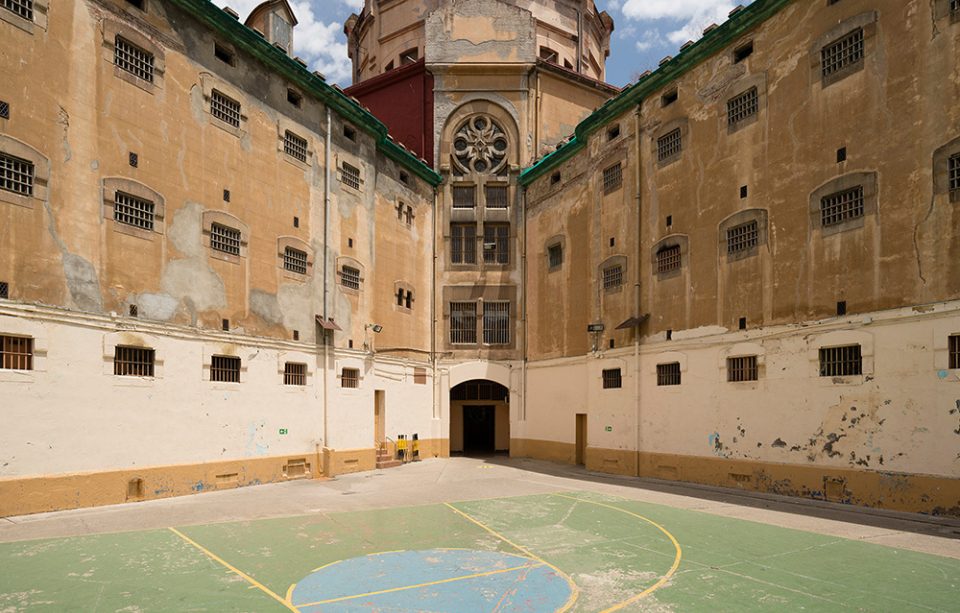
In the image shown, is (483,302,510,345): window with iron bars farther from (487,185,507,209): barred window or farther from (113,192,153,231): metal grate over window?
(113,192,153,231): metal grate over window

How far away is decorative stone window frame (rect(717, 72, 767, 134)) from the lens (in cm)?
2083

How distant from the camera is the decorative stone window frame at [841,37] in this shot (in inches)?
687

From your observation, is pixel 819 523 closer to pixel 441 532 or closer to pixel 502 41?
pixel 441 532

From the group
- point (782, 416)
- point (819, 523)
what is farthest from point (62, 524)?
point (782, 416)

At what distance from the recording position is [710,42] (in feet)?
74.7

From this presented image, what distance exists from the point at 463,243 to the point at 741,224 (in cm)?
1663

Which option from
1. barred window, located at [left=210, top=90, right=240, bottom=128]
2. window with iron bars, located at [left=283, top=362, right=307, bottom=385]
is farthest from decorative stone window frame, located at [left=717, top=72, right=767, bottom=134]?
window with iron bars, located at [left=283, top=362, right=307, bottom=385]

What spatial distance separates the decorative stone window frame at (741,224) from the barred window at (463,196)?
15.9 metres

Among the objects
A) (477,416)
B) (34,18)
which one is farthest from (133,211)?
(477,416)

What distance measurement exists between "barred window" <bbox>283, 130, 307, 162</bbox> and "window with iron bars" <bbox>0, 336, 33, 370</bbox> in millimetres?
11847

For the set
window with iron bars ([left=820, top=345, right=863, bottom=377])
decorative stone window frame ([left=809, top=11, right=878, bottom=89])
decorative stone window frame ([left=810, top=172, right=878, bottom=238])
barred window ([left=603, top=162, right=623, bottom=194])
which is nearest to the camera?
decorative stone window frame ([left=810, top=172, right=878, bottom=238])

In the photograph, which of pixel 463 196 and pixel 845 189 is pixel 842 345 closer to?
pixel 845 189

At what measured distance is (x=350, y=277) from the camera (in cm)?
2692

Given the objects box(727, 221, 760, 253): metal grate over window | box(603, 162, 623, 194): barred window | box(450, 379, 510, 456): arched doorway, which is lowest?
box(450, 379, 510, 456): arched doorway
